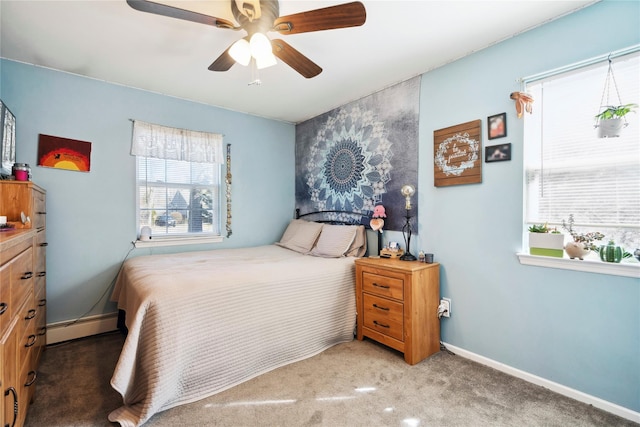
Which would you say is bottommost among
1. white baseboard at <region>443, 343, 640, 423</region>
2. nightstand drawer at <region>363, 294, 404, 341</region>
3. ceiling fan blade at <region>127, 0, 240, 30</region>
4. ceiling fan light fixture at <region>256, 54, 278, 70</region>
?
white baseboard at <region>443, 343, 640, 423</region>

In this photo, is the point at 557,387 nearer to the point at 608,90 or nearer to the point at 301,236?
the point at 608,90

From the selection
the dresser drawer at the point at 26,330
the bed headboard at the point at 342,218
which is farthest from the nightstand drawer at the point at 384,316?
the dresser drawer at the point at 26,330

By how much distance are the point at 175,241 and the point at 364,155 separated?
7.59 feet

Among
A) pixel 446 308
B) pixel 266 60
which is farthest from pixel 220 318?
pixel 446 308

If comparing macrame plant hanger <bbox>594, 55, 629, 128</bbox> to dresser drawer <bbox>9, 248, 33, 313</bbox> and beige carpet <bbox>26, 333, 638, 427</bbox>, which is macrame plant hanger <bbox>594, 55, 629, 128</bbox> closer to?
beige carpet <bbox>26, 333, 638, 427</bbox>

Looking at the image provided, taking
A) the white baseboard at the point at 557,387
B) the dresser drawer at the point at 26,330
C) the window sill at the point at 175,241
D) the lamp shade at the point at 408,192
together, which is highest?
the lamp shade at the point at 408,192

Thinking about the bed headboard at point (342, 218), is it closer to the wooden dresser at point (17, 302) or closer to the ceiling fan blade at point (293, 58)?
the ceiling fan blade at point (293, 58)

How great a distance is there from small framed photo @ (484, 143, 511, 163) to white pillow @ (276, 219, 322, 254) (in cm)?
189

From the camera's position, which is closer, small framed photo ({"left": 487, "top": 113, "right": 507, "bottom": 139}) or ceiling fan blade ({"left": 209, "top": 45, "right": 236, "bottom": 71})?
ceiling fan blade ({"left": 209, "top": 45, "right": 236, "bottom": 71})

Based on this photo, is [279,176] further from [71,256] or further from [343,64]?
[71,256]

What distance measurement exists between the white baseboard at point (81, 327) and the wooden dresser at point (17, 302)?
939 millimetres

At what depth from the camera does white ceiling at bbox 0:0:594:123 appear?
1.83 meters

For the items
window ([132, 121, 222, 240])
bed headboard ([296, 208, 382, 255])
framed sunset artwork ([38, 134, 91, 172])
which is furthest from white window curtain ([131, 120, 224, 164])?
bed headboard ([296, 208, 382, 255])

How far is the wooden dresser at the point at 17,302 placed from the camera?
1.15 m
